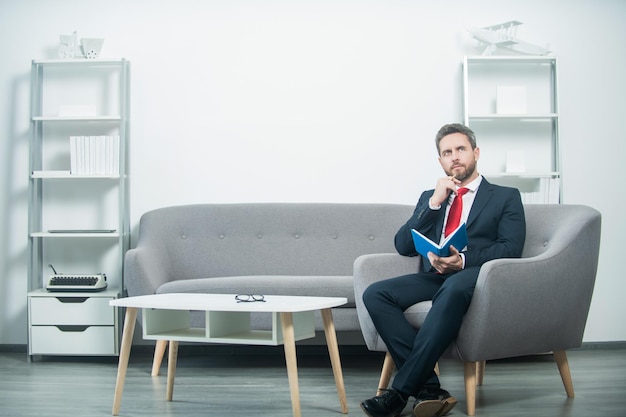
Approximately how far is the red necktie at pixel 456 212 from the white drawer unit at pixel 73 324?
2.02 m

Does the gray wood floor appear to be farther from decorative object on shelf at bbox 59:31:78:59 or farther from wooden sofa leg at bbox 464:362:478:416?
decorative object on shelf at bbox 59:31:78:59

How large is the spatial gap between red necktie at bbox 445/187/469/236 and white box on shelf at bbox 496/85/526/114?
143cm

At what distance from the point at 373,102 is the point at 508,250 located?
191 centimetres

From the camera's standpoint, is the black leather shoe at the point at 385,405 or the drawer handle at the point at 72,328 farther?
the drawer handle at the point at 72,328

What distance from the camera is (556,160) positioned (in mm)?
4715

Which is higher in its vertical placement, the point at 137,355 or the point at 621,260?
the point at 621,260

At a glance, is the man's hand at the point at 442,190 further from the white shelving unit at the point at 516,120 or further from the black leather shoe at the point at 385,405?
the white shelving unit at the point at 516,120

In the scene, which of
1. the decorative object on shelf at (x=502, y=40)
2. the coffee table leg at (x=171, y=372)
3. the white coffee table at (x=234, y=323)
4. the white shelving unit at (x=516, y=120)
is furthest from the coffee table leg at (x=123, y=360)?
the decorative object on shelf at (x=502, y=40)

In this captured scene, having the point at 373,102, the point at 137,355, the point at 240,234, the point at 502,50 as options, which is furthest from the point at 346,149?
the point at 137,355

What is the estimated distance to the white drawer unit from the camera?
4.37 meters

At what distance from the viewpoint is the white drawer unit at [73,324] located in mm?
4367

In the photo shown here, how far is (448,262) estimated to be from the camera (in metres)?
3.18

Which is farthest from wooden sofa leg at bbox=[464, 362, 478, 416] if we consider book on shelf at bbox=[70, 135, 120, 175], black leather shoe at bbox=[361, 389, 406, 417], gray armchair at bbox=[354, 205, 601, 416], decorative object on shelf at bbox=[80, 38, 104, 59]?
decorative object on shelf at bbox=[80, 38, 104, 59]

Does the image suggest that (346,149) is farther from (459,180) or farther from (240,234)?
(459,180)
